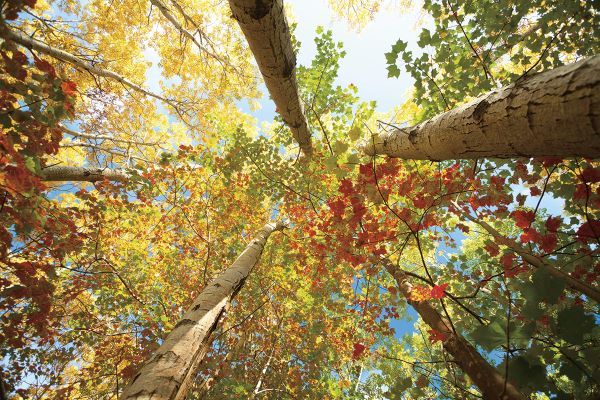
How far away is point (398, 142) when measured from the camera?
2.02m

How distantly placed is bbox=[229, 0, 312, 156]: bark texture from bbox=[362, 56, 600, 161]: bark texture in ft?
3.96

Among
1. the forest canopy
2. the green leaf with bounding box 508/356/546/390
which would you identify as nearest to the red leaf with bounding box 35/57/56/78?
the forest canopy

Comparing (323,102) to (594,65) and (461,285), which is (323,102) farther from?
(461,285)

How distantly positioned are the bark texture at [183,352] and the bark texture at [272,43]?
1849 millimetres

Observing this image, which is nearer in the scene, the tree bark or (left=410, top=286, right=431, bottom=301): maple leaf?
the tree bark

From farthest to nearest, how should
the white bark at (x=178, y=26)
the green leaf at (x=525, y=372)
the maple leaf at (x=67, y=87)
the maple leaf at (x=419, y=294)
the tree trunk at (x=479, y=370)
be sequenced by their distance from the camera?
the white bark at (x=178, y=26)
the maple leaf at (x=419, y=294)
the maple leaf at (x=67, y=87)
the tree trunk at (x=479, y=370)
the green leaf at (x=525, y=372)

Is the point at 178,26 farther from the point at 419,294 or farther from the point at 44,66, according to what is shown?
the point at 419,294

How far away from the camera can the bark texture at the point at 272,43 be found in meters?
1.49

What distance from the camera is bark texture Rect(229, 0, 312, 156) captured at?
1.49 metres

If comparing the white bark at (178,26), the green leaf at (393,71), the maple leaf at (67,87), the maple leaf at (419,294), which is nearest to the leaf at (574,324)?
the maple leaf at (419,294)

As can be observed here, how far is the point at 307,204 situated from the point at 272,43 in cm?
328

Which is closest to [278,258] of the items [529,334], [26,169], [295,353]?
[295,353]

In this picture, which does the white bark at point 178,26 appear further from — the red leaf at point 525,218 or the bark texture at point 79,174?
the red leaf at point 525,218

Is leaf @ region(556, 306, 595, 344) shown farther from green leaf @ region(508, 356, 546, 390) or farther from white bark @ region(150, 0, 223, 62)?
white bark @ region(150, 0, 223, 62)
